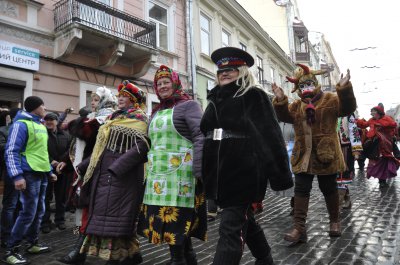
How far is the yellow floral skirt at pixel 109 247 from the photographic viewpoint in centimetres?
305

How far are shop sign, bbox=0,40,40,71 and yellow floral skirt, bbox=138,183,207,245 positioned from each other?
256 inches

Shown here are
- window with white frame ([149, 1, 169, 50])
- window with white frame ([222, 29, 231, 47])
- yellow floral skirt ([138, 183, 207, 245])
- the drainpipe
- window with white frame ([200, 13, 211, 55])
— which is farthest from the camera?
window with white frame ([222, 29, 231, 47])

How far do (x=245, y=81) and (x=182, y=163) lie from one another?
83 centimetres

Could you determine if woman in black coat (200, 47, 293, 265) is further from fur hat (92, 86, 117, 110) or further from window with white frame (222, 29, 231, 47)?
window with white frame (222, 29, 231, 47)

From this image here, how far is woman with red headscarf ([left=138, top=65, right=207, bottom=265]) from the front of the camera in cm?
278

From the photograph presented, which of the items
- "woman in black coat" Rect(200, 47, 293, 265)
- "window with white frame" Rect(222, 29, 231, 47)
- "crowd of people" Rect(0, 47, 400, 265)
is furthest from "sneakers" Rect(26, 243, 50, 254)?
"window with white frame" Rect(222, 29, 231, 47)

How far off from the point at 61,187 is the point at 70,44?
4348 millimetres

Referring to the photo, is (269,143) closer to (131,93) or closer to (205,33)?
(131,93)

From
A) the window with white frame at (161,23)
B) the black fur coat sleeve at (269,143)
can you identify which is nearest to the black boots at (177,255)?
the black fur coat sleeve at (269,143)

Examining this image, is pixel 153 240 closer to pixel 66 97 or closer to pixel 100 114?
pixel 100 114

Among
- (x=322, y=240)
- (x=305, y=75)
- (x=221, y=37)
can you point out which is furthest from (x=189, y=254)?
(x=221, y=37)

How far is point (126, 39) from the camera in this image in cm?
1005

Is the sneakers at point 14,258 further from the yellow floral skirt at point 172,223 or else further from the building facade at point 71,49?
the building facade at point 71,49

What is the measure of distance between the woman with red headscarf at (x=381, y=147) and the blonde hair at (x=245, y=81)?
21.1 ft
